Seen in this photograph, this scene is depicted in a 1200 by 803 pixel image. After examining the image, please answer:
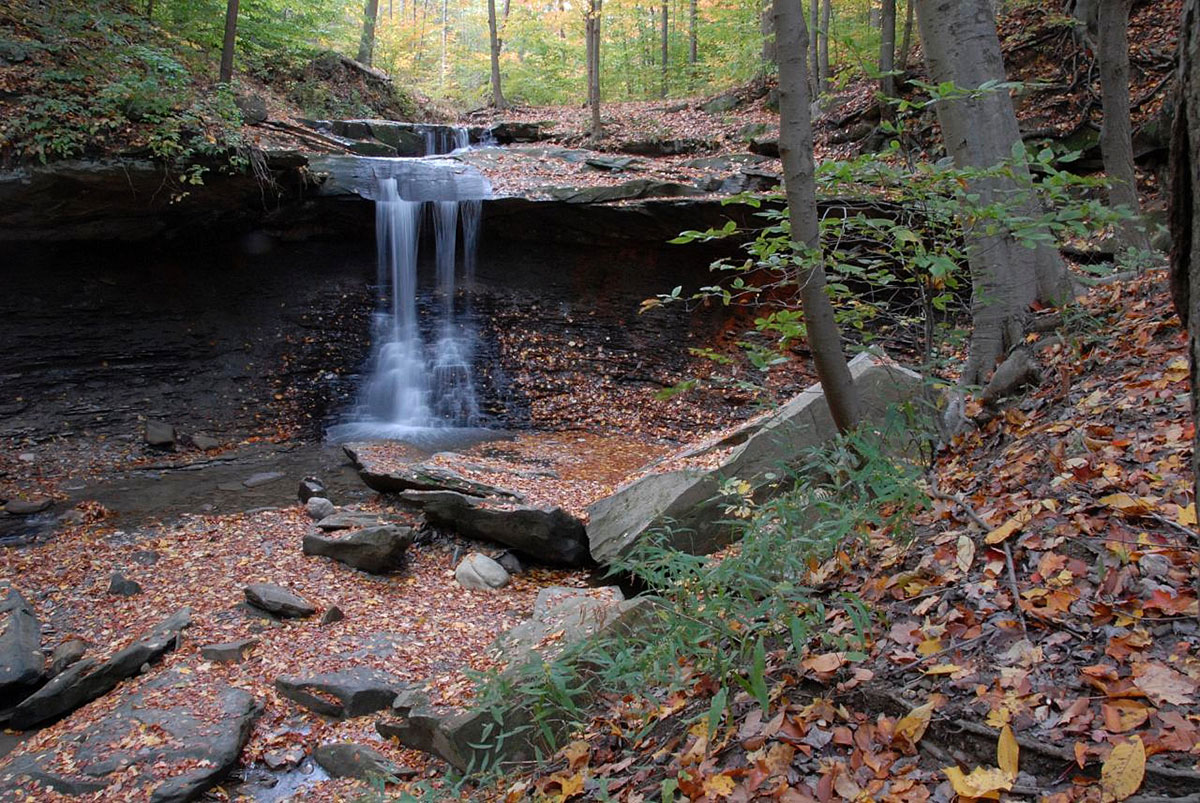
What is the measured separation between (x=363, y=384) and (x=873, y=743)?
11038 millimetres

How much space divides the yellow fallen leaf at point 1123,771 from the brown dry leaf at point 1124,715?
56mm

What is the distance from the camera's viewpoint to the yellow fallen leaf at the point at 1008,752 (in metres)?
1.72

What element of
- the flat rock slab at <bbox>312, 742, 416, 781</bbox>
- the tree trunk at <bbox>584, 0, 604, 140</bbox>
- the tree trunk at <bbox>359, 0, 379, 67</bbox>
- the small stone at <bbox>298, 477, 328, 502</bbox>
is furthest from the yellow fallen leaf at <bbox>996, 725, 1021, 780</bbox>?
the tree trunk at <bbox>359, 0, 379, 67</bbox>

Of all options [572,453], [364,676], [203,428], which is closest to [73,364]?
[203,428]

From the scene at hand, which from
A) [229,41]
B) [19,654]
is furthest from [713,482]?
[229,41]

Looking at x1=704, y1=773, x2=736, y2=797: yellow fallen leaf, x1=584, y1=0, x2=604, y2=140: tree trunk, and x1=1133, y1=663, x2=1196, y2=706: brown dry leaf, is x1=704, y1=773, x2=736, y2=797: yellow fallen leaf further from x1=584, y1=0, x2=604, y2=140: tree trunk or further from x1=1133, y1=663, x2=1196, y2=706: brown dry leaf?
x1=584, y1=0, x2=604, y2=140: tree trunk

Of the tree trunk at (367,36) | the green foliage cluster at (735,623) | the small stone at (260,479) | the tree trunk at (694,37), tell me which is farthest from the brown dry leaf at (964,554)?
the tree trunk at (367,36)

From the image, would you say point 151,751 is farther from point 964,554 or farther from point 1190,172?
point 1190,172

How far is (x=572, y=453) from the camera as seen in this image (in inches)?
386

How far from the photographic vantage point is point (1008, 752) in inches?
68.7

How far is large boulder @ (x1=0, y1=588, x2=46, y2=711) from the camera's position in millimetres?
4820

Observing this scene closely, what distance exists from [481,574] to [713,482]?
6.97ft

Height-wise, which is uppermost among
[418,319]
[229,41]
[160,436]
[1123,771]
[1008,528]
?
[229,41]

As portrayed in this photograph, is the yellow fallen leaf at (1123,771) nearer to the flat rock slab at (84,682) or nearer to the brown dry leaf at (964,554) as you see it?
the brown dry leaf at (964,554)
